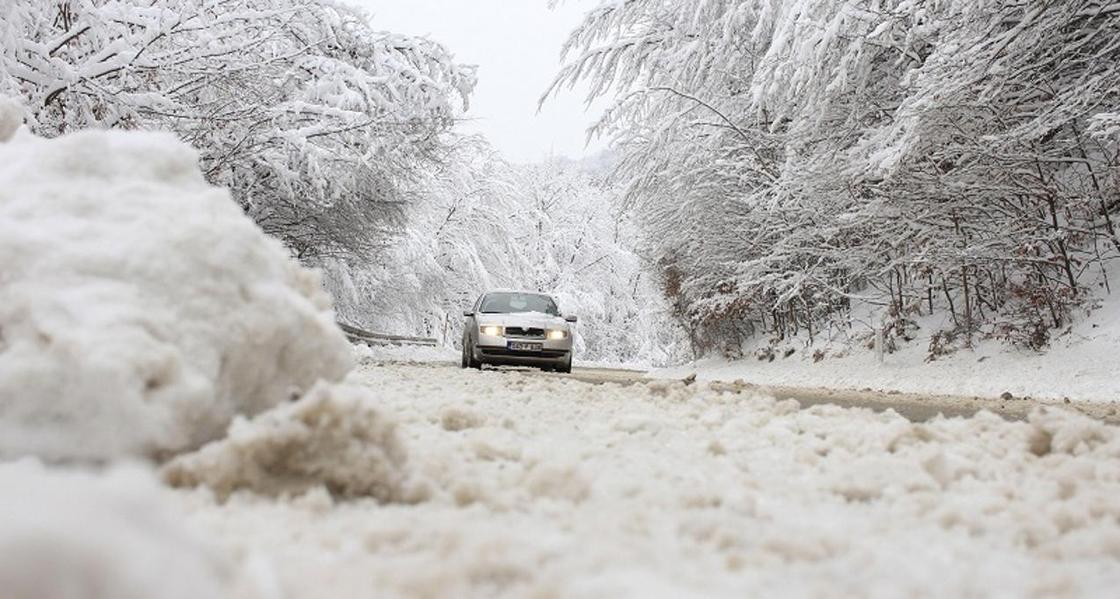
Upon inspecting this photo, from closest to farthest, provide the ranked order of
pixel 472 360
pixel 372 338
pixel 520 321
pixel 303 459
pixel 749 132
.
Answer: pixel 303 459, pixel 520 321, pixel 472 360, pixel 749 132, pixel 372 338

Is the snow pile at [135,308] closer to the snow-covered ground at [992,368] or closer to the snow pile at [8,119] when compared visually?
the snow pile at [8,119]

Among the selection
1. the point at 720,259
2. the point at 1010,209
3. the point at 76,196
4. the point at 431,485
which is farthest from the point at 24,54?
the point at 720,259

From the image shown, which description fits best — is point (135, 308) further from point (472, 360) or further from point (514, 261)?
point (514, 261)

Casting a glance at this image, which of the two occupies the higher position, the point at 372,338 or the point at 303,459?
the point at 372,338

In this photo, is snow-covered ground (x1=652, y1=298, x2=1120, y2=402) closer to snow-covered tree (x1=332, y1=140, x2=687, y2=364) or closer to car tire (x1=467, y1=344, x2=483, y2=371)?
car tire (x1=467, y1=344, x2=483, y2=371)

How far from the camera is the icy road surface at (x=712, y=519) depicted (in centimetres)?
182

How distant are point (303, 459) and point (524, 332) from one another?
12230 mm

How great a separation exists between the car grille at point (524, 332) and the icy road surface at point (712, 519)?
10572mm

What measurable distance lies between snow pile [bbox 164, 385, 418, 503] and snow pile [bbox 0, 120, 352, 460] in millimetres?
259

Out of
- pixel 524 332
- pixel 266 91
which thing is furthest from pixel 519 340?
pixel 266 91

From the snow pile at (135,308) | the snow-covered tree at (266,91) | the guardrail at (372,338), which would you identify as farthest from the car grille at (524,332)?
the snow pile at (135,308)

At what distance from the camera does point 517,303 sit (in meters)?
16.0

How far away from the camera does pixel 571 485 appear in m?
2.68

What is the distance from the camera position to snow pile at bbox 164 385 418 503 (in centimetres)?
255
